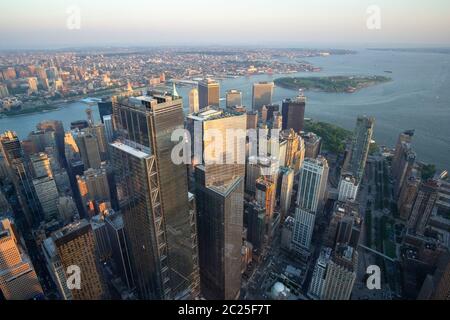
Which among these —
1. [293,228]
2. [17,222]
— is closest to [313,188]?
[293,228]

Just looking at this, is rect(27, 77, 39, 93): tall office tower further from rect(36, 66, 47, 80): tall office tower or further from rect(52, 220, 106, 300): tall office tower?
rect(52, 220, 106, 300): tall office tower

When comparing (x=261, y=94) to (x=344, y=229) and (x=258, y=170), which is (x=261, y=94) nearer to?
(x=258, y=170)

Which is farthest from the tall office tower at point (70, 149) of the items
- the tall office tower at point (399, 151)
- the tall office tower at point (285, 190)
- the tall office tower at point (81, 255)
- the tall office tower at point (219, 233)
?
the tall office tower at point (399, 151)

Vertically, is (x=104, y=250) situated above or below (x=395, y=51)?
below

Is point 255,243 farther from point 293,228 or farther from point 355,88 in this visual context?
point 355,88

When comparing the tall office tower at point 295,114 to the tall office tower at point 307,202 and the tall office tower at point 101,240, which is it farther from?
the tall office tower at point 101,240
